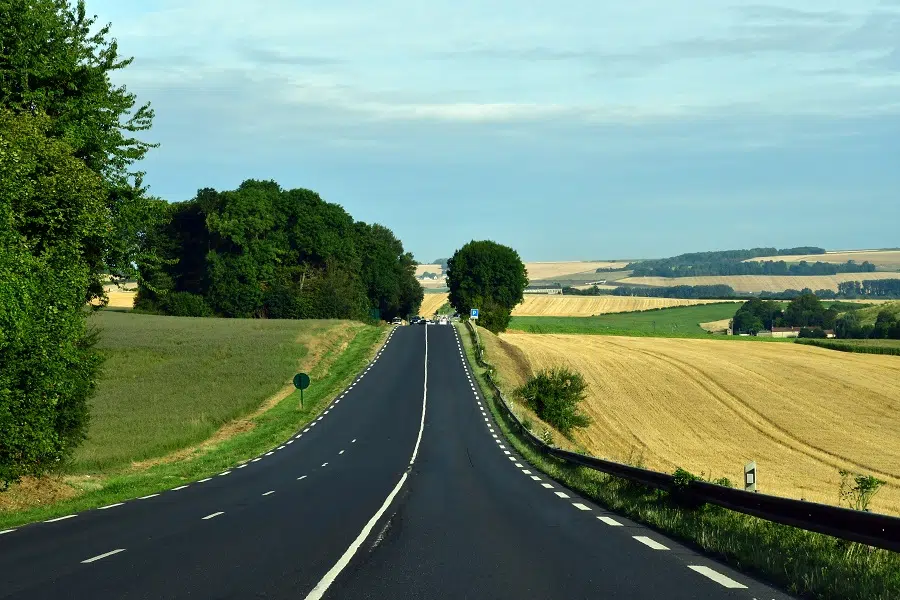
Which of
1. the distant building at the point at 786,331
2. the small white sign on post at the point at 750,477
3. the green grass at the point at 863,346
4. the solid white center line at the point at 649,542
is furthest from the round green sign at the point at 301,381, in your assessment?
the distant building at the point at 786,331

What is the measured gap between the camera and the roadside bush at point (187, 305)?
118 m

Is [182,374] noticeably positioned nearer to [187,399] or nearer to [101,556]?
[187,399]

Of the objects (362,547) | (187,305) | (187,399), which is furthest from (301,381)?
(187,305)

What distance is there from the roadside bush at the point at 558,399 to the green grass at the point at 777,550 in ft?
112

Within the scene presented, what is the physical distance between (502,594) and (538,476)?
17.2 m

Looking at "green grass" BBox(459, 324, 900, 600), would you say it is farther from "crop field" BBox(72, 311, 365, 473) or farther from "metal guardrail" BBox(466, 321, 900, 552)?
"crop field" BBox(72, 311, 365, 473)

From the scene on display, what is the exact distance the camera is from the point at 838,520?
967cm

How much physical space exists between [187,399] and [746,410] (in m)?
35.2

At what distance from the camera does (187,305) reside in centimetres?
11862

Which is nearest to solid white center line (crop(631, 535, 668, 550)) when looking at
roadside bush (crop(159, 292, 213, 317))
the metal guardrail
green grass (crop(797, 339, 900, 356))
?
the metal guardrail

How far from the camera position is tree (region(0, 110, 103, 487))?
19.8m

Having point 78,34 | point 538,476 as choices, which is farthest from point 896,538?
point 78,34

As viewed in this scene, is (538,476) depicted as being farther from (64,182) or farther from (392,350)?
(392,350)

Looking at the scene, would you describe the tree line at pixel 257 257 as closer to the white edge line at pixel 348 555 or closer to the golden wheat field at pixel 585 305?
the golden wheat field at pixel 585 305
